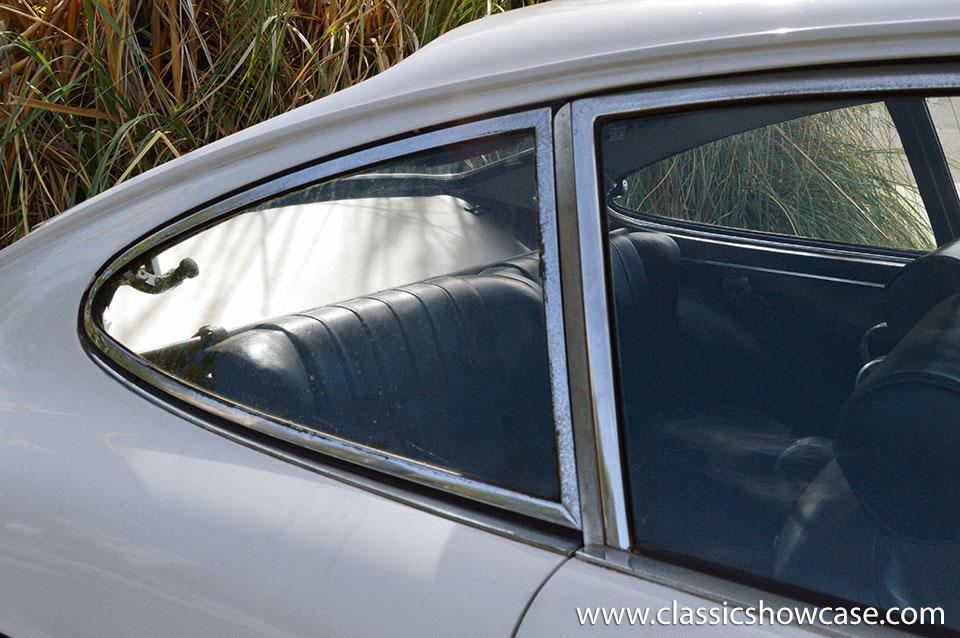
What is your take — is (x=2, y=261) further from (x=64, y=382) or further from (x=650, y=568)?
(x=650, y=568)

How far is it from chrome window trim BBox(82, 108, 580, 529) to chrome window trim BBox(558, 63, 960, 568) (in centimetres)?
3

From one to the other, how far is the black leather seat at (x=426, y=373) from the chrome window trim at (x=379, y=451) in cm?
1

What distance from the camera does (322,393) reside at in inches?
45.0

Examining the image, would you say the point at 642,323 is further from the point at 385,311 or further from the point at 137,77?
the point at 137,77

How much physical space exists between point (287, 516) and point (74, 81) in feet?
9.26

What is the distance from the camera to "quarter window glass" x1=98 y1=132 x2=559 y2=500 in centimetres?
104

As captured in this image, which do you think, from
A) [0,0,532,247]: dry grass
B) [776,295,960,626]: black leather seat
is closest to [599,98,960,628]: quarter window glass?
[776,295,960,626]: black leather seat

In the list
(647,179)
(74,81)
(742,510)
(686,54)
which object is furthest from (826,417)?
(74,81)

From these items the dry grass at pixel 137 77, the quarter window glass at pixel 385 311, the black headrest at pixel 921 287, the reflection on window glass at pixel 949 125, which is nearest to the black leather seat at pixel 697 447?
the quarter window glass at pixel 385 311

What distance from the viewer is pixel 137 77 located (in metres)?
3.47

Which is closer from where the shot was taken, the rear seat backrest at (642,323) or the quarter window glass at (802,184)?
the rear seat backrest at (642,323)

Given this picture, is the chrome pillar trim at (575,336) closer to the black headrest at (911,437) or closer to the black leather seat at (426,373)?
the black leather seat at (426,373)

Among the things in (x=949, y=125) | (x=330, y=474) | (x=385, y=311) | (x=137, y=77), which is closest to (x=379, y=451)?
(x=330, y=474)

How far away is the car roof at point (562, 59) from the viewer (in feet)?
2.81
